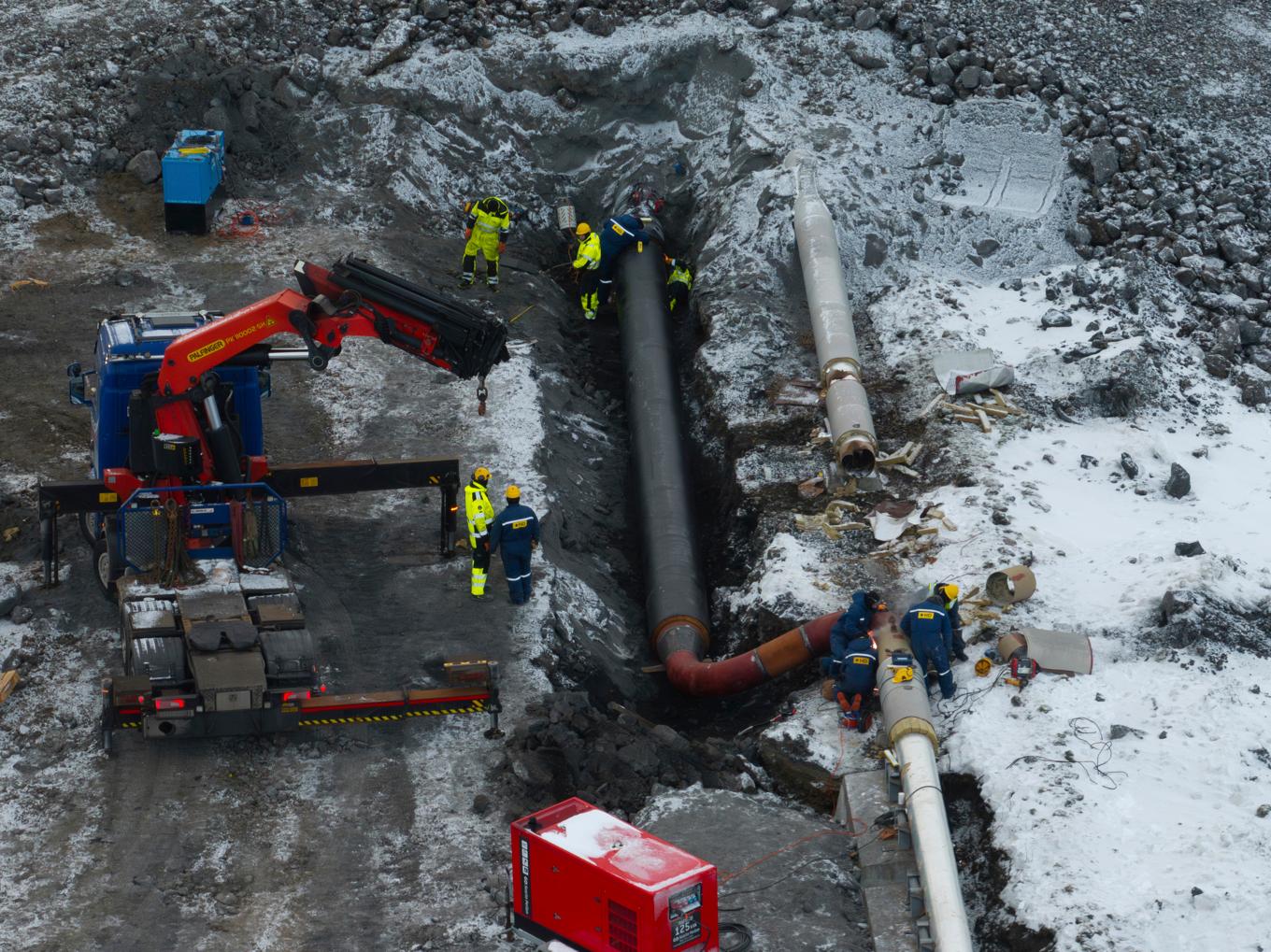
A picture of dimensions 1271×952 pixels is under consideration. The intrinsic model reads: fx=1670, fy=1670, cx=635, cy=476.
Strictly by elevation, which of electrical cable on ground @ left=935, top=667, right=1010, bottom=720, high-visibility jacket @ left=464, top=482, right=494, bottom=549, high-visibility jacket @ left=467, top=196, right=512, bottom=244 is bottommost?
electrical cable on ground @ left=935, top=667, right=1010, bottom=720

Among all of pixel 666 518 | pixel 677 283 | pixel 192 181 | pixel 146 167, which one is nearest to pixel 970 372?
pixel 666 518

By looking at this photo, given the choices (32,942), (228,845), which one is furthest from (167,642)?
(32,942)

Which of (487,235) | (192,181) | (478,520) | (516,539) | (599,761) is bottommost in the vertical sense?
(599,761)

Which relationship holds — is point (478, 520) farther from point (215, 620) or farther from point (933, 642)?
point (933, 642)

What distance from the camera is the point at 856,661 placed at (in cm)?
1469

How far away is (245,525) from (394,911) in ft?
15.1

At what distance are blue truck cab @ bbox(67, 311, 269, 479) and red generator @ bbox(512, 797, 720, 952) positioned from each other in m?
6.34

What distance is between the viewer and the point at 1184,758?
13.5m

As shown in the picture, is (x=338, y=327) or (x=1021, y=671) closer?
(x=1021, y=671)

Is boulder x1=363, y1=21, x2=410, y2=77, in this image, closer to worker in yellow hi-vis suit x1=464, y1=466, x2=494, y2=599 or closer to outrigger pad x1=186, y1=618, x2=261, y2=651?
worker in yellow hi-vis suit x1=464, y1=466, x2=494, y2=599

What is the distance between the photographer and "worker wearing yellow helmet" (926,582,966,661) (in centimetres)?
1505

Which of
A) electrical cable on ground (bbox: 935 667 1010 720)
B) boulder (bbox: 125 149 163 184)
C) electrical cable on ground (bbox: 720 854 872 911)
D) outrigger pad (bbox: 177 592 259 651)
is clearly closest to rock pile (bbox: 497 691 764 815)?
electrical cable on ground (bbox: 720 854 872 911)

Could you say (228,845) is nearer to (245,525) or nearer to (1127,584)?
(245,525)

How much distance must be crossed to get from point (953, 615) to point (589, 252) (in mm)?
8676
